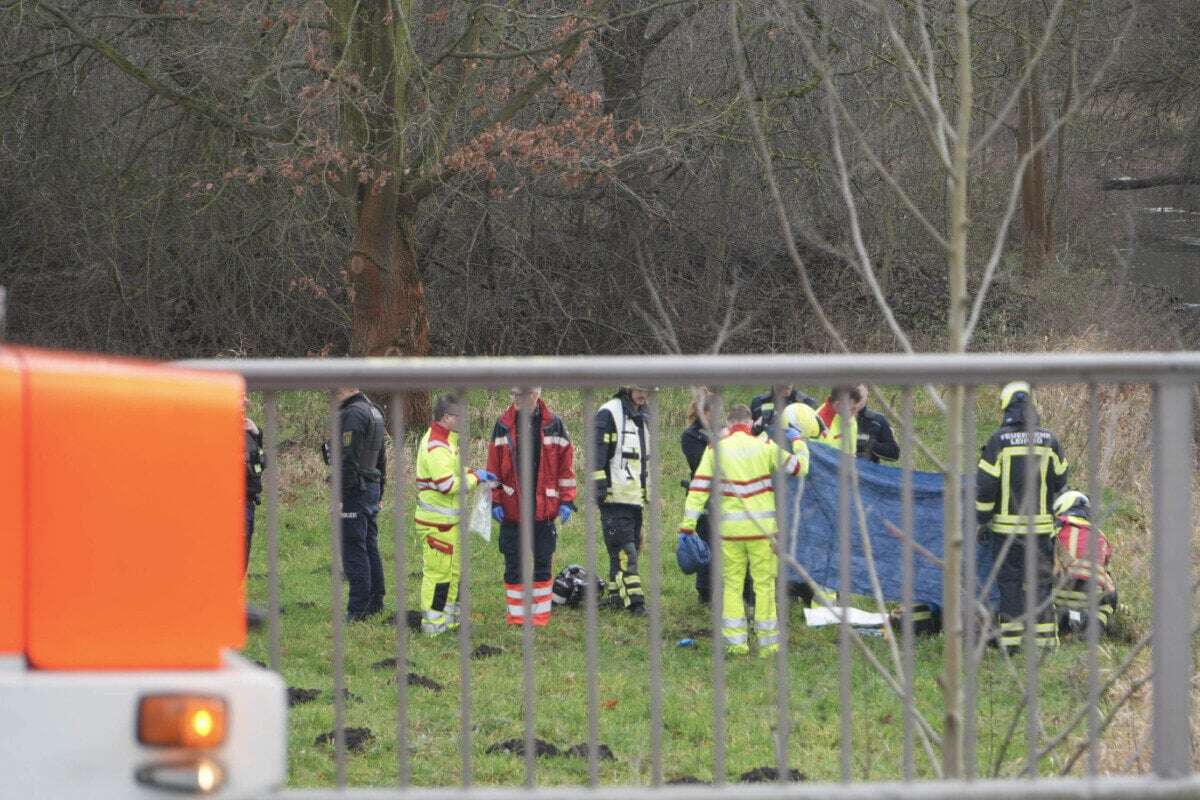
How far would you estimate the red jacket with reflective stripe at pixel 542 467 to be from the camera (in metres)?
9.57

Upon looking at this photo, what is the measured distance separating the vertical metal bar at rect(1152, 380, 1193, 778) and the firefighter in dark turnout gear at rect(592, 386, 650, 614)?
7.72 metres

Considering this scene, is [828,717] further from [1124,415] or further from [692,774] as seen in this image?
[1124,415]

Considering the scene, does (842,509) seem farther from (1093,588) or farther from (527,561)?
(527,561)

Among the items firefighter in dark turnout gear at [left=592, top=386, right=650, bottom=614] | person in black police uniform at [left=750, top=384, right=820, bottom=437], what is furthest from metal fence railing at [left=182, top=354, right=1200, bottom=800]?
firefighter in dark turnout gear at [left=592, top=386, right=650, bottom=614]

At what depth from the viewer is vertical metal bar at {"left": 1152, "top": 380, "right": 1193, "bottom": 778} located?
329 cm

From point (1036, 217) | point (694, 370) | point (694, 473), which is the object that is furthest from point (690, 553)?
point (1036, 217)

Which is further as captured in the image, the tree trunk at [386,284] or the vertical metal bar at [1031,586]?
the tree trunk at [386,284]

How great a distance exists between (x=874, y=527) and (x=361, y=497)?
12.1 ft

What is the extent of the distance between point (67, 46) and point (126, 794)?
18.0 metres

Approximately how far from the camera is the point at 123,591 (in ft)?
7.75

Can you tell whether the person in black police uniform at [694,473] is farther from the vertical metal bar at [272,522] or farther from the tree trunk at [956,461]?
the vertical metal bar at [272,522]

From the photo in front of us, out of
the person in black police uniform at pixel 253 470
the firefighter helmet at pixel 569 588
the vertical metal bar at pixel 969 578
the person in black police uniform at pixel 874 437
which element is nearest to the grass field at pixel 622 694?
the firefighter helmet at pixel 569 588

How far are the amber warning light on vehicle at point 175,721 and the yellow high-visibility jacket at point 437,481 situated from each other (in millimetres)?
7933

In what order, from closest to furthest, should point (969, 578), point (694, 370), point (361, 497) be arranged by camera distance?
point (694, 370)
point (969, 578)
point (361, 497)
